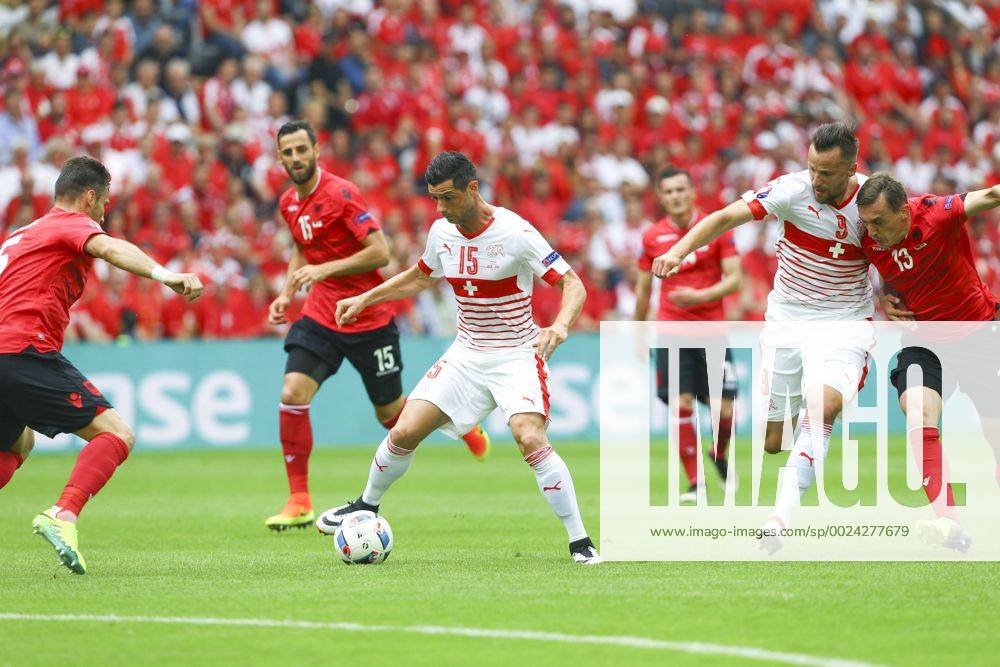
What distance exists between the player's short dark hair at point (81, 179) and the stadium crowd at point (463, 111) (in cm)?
1013

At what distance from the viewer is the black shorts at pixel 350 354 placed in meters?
11.6

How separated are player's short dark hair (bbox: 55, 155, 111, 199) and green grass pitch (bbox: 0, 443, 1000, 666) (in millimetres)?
2266

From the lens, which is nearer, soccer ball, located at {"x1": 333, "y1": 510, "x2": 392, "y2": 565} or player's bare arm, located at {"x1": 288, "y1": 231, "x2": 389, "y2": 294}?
soccer ball, located at {"x1": 333, "y1": 510, "x2": 392, "y2": 565}

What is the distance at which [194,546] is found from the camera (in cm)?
1005

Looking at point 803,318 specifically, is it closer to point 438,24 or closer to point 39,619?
point 39,619

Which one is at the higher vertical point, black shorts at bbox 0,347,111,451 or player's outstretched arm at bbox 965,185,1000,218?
player's outstretched arm at bbox 965,185,1000,218

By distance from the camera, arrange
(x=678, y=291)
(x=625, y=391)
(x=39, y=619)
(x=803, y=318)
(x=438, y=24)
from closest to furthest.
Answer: (x=39, y=619)
(x=803, y=318)
(x=678, y=291)
(x=625, y=391)
(x=438, y=24)

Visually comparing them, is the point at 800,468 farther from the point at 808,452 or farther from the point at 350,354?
the point at 350,354

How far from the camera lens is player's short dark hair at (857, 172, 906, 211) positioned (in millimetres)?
8445

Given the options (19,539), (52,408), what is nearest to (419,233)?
(19,539)

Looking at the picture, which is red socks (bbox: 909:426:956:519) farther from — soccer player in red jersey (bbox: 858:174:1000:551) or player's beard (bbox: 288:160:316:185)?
player's beard (bbox: 288:160:316:185)

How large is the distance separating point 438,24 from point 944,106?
31.3 ft

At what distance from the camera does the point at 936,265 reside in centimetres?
880

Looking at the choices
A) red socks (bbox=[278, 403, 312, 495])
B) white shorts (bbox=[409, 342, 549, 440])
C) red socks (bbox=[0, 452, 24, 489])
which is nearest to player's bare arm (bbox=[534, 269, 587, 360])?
white shorts (bbox=[409, 342, 549, 440])
